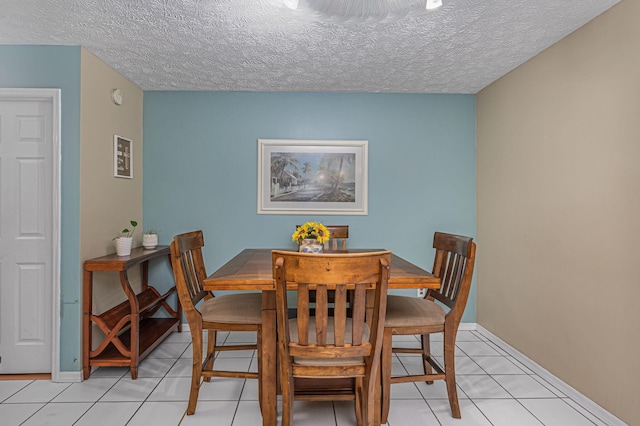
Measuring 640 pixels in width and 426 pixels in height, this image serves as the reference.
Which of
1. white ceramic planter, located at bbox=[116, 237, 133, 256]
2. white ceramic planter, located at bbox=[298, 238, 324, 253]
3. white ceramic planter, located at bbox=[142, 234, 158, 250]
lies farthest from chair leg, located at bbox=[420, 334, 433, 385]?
white ceramic planter, located at bbox=[142, 234, 158, 250]

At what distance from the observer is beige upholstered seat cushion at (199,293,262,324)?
2.12m

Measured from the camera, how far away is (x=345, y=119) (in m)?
3.62

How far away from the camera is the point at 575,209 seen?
2.33 m

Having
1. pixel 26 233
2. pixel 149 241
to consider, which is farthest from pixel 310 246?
pixel 26 233

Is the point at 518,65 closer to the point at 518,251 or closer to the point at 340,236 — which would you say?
the point at 518,251

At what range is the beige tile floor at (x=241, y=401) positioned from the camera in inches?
81.7

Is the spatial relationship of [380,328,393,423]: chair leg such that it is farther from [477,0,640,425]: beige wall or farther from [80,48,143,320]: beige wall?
[80,48,143,320]: beige wall

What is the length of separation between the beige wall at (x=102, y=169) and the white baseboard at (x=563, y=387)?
3228 millimetres

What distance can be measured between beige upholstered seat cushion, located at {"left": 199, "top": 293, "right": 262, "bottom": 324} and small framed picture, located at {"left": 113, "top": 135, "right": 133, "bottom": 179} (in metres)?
1.50

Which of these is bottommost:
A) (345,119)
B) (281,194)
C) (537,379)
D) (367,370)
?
(537,379)

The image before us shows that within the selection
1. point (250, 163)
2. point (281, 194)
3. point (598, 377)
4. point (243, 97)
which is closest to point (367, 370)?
point (598, 377)

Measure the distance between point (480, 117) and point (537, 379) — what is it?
90.6 inches

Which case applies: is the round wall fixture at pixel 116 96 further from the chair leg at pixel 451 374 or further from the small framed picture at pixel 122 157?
the chair leg at pixel 451 374

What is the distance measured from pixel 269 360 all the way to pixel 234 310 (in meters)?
0.39
